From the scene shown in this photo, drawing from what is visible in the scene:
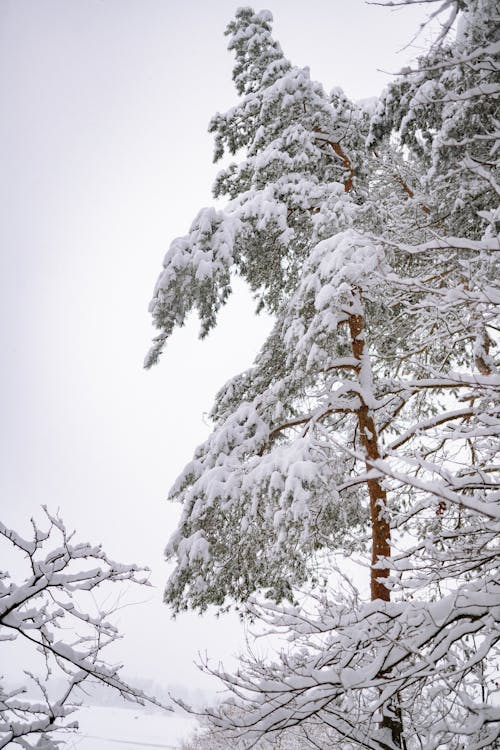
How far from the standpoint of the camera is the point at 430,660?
2086 millimetres

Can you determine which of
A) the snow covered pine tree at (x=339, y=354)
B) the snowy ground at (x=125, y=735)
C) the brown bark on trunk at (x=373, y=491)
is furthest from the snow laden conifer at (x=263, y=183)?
the snowy ground at (x=125, y=735)

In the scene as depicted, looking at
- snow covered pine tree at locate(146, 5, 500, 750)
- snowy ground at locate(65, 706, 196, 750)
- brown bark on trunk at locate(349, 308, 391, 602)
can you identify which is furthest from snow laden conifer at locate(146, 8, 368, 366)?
snowy ground at locate(65, 706, 196, 750)

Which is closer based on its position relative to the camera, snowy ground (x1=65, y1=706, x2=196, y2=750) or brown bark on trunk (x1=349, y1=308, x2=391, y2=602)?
brown bark on trunk (x1=349, y1=308, x2=391, y2=602)

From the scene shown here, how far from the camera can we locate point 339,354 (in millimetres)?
6766

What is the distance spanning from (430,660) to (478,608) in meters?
0.36

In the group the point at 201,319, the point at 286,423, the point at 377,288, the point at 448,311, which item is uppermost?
the point at 201,319

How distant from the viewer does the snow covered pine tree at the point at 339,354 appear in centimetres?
302

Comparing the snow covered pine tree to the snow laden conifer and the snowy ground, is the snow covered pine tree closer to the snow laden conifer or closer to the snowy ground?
the snow laden conifer

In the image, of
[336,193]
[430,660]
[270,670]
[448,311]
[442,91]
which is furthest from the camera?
[336,193]

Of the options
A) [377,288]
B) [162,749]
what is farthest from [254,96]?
[162,749]

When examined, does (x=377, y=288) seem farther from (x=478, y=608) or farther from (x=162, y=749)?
(x=162, y=749)

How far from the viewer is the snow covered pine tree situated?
9.91ft

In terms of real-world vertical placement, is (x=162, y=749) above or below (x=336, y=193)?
below

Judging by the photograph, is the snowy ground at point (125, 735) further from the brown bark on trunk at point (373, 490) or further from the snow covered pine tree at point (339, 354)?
the brown bark on trunk at point (373, 490)
